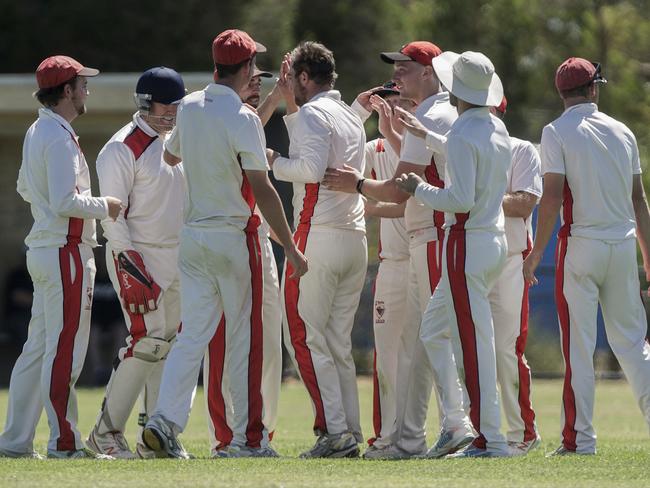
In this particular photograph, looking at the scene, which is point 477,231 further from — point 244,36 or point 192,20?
point 192,20

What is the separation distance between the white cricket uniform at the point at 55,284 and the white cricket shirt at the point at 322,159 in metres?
1.24

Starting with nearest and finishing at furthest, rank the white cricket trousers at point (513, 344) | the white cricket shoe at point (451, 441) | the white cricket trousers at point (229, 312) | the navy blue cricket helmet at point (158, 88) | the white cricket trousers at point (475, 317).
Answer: the white cricket trousers at point (475, 317) < the white cricket trousers at point (229, 312) < the white cricket shoe at point (451, 441) < the navy blue cricket helmet at point (158, 88) < the white cricket trousers at point (513, 344)

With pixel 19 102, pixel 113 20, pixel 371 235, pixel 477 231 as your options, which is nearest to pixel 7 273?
pixel 19 102

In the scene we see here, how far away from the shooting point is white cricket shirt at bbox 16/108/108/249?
8789 mm

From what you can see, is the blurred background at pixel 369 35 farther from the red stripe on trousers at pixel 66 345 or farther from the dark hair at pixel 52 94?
the red stripe on trousers at pixel 66 345

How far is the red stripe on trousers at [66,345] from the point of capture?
28.9 feet

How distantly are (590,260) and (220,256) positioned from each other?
89.4 inches

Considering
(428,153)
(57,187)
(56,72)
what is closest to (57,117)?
(56,72)

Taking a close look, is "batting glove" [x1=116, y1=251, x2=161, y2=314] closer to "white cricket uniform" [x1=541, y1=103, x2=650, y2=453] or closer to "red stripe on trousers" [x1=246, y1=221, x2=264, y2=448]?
"red stripe on trousers" [x1=246, y1=221, x2=264, y2=448]

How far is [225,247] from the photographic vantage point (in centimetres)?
865

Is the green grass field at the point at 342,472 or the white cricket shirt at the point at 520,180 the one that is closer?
the green grass field at the point at 342,472

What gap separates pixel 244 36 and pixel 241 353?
189 centimetres

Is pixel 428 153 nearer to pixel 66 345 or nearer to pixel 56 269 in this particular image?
pixel 56 269

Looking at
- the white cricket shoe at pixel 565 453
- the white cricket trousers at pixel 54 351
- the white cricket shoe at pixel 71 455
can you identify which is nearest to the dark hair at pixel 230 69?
the white cricket trousers at pixel 54 351
